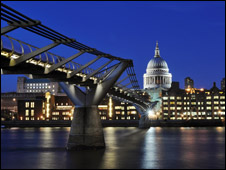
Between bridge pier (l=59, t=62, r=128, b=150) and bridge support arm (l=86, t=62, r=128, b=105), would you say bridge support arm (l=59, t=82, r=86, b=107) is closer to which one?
bridge pier (l=59, t=62, r=128, b=150)

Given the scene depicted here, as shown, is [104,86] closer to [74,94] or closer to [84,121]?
[74,94]

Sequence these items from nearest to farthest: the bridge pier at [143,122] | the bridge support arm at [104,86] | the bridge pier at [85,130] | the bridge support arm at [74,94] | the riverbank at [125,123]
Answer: the bridge pier at [85,130], the bridge support arm at [74,94], the bridge support arm at [104,86], the bridge pier at [143,122], the riverbank at [125,123]

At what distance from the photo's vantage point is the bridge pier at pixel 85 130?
4784cm

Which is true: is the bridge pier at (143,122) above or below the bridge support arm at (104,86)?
below

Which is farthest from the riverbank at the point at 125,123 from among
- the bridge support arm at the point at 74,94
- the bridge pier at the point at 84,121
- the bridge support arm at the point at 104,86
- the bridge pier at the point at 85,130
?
the bridge support arm at the point at 74,94

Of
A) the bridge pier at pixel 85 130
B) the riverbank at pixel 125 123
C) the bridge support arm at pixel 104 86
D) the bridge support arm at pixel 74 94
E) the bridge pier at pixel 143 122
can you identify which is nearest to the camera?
the bridge pier at pixel 85 130

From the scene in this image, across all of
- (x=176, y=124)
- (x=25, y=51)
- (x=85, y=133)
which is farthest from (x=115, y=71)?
(x=176, y=124)

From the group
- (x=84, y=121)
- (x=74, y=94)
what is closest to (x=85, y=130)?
(x=84, y=121)

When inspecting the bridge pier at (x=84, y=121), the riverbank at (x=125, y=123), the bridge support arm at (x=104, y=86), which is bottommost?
the riverbank at (x=125, y=123)

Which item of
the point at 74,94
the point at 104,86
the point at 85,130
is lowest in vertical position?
the point at 85,130

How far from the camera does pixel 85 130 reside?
47969 millimetres

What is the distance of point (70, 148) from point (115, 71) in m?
11.0

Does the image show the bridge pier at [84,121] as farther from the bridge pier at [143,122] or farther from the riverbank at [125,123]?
the riverbank at [125,123]

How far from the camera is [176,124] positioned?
187 meters
